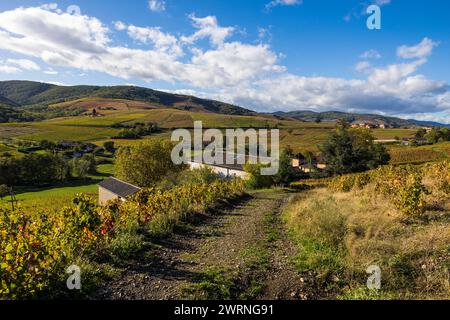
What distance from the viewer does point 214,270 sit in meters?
7.73

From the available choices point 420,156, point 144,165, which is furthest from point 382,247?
point 420,156

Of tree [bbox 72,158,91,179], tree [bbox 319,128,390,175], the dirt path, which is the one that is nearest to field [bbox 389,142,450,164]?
tree [bbox 319,128,390,175]

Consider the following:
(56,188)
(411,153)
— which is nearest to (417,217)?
(411,153)

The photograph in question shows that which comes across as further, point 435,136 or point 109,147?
point 109,147

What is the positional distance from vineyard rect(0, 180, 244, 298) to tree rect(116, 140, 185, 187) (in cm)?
3373

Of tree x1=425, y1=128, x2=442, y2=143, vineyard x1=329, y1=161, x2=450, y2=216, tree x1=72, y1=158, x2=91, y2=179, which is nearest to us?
vineyard x1=329, y1=161, x2=450, y2=216

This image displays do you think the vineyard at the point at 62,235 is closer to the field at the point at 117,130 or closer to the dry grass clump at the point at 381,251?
the dry grass clump at the point at 381,251

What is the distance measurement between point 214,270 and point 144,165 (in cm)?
4124

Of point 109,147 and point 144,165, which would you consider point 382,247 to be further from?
point 109,147

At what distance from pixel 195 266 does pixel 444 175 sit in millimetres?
14043

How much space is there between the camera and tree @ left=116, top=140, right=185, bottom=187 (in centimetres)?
4679

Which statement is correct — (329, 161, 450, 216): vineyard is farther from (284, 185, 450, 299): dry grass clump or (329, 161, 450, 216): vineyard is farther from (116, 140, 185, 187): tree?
(116, 140, 185, 187): tree

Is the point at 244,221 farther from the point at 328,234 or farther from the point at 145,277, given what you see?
the point at 145,277

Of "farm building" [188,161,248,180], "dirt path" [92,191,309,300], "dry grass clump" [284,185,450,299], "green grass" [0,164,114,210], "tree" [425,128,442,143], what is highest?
"tree" [425,128,442,143]
